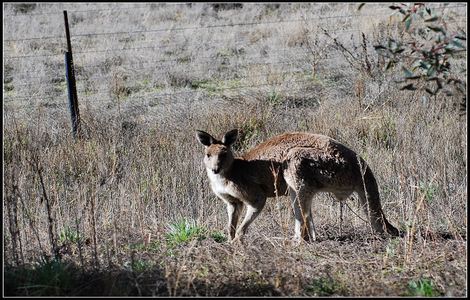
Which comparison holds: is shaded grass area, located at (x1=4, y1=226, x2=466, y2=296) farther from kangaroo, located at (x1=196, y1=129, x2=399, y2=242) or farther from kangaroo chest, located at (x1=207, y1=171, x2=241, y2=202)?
kangaroo chest, located at (x1=207, y1=171, x2=241, y2=202)

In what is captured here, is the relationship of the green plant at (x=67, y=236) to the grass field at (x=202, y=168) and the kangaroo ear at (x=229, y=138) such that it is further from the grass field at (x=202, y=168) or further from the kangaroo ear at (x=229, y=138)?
the kangaroo ear at (x=229, y=138)

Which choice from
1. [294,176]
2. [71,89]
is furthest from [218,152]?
[71,89]

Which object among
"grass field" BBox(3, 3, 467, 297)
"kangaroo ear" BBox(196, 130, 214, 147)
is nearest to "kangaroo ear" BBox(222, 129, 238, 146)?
"kangaroo ear" BBox(196, 130, 214, 147)

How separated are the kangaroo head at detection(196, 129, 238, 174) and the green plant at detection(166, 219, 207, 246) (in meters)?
0.61

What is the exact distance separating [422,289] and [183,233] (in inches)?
84.9

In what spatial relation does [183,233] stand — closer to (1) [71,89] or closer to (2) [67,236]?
(2) [67,236]

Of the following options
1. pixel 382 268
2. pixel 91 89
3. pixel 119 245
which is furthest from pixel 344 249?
pixel 91 89

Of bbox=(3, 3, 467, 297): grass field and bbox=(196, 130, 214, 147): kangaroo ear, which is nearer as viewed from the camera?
bbox=(3, 3, 467, 297): grass field

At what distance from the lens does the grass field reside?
512cm

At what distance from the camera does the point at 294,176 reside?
653 centimetres

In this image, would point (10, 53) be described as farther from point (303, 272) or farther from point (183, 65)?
point (303, 272)

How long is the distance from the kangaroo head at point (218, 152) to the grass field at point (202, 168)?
22.3 inches

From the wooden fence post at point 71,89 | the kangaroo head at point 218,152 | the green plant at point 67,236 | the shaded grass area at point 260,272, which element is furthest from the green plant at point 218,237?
the wooden fence post at point 71,89

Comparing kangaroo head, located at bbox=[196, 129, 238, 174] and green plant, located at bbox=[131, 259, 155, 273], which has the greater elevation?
kangaroo head, located at bbox=[196, 129, 238, 174]
